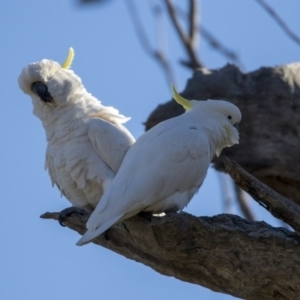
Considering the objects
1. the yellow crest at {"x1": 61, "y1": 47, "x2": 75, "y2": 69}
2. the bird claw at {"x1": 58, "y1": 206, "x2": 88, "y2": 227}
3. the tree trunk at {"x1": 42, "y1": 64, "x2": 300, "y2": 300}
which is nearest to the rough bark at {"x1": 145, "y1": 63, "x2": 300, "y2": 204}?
the yellow crest at {"x1": 61, "y1": 47, "x2": 75, "y2": 69}

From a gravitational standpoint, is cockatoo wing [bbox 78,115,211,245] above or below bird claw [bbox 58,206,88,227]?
above

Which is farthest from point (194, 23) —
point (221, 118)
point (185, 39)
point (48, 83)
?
point (221, 118)

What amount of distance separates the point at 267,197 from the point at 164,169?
679 millimetres

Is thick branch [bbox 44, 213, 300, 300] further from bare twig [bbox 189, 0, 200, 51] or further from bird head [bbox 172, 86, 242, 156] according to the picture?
bare twig [bbox 189, 0, 200, 51]

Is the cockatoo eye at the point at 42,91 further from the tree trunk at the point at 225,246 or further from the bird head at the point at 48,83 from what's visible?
the tree trunk at the point at 225,246

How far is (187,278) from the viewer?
390cm

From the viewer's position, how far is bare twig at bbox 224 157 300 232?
3.49m

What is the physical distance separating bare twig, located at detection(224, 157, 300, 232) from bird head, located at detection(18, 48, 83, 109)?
1.56 meters

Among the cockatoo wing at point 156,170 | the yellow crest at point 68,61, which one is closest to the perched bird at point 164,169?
the cockatoo wing at point 156,170

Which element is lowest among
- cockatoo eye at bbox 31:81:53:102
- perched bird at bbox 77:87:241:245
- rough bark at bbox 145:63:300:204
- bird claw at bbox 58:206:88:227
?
rough bark at bbox 145:63:300:204

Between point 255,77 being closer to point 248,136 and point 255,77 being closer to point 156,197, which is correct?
point 248,136

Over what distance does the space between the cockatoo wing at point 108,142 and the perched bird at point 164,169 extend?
17 centimetres

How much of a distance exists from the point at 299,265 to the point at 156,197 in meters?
0.82

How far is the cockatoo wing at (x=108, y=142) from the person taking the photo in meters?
4.46
